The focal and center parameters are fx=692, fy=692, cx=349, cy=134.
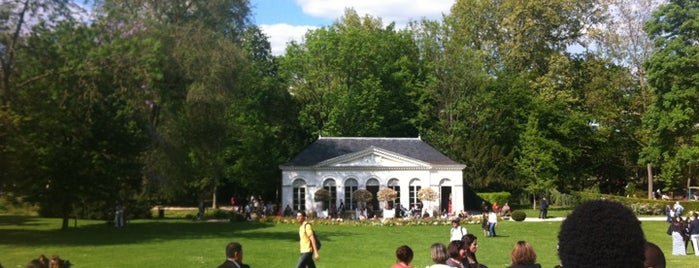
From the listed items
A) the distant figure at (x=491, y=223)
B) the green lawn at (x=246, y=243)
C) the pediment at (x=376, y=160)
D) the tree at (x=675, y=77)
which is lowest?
the green lawn at (x=246, y=243)

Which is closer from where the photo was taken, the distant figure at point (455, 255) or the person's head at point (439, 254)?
the person's head at point (439, 254)

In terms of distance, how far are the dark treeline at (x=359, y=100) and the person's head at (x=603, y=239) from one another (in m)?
24.6

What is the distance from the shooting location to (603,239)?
3.31 meters

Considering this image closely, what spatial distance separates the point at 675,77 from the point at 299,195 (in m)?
24.5

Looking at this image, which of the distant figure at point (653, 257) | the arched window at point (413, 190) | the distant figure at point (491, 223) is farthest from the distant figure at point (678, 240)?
the arched window at point (413, 190)

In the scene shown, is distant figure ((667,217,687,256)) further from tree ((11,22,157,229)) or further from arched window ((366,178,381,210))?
arched window ((366,178,381,210))

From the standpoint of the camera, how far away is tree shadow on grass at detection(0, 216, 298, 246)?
2594 cm

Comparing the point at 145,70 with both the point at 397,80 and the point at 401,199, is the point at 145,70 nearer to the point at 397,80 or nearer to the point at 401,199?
the point at 401,199

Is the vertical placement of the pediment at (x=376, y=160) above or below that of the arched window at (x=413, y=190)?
above

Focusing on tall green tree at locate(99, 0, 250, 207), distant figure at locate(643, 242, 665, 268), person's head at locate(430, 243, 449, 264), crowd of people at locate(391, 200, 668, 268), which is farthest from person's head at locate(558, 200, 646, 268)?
tall green tree at locate(99, 0, 250, 207)

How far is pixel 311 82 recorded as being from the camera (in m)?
56.3

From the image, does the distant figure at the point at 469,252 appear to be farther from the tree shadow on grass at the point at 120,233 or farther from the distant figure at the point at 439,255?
the tree shadow on grass at the point at 120,233

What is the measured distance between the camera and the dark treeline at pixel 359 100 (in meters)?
28.6

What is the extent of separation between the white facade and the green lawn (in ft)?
29.8
